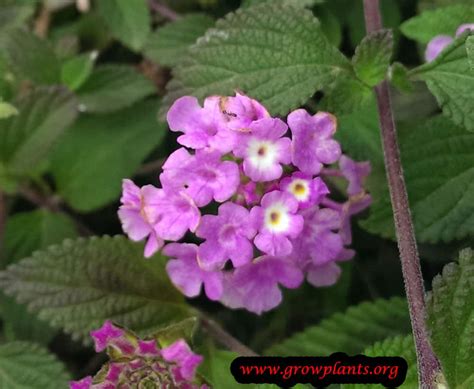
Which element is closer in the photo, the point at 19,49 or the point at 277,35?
the point at 277,35

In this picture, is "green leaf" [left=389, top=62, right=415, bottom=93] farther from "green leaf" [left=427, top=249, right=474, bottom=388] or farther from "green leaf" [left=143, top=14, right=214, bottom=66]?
"green leaf" [left=143, top=14, right=214, bottom=66]

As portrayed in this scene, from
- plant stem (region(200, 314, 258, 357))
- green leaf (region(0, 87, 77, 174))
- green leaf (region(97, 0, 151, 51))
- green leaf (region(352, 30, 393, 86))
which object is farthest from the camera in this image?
green leaf (region(97, 0, 151, 51))

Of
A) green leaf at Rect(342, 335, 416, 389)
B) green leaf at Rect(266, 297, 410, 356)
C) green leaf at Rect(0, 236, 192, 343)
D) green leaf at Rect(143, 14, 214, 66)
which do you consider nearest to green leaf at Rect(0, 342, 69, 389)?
green leaf at Rect(0, 236, 192, 343)

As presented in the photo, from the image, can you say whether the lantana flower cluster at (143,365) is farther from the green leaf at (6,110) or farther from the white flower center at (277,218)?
the green leaf at (6,110)

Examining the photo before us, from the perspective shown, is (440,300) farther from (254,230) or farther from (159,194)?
(159,194)

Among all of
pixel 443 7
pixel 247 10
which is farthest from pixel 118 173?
pixel 443 7

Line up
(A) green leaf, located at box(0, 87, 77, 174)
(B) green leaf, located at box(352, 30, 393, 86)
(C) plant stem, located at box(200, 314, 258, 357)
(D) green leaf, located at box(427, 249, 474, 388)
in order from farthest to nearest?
1. (A) green leaf, located at box(0, 87, 77, 174)
2. (C) plant stem, located at box(200, 314, 258, 357)
3. (B) green leaf, located at box(352, 30, 393, 86)
4. (D) green leaf, located at box(427, 249, 474, 388)
